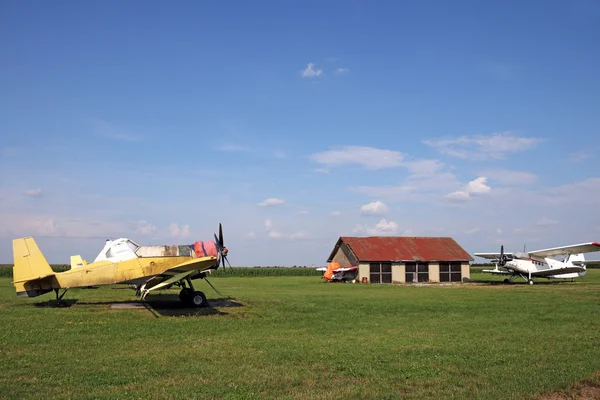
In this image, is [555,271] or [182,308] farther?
[555,271]

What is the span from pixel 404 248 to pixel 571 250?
16.5 m

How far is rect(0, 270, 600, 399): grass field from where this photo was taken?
8133 mm

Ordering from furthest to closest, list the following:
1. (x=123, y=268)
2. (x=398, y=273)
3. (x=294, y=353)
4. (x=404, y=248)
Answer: (x=404, y=248), (x=398, y=273), (x=123, y=268), (x=294, y=353)

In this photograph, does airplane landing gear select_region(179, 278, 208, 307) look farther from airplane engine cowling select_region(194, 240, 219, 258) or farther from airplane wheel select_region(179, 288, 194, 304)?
airplane engine cowling select_region(194, 240, 219, 258)

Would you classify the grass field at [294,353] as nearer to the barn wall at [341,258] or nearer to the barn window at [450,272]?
the barn wall at [341,258]

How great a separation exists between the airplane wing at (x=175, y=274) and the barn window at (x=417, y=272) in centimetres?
3441

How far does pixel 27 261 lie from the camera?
804 inches

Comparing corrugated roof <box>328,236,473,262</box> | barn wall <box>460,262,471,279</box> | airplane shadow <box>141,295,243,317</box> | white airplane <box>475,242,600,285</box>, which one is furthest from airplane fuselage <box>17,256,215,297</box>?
barn wall <box>460,262,471,279</box>

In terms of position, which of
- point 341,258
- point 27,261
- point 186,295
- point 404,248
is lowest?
point 186,295

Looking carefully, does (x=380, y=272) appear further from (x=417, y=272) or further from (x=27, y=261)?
(x=27, y=261)

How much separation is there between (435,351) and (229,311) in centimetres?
1035

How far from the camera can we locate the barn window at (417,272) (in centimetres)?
5050

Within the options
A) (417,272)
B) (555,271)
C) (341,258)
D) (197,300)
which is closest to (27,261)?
(197,300)

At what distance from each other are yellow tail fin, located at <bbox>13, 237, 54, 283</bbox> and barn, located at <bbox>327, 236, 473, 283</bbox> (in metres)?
33.2
